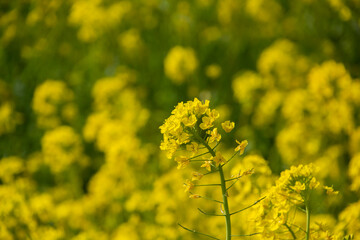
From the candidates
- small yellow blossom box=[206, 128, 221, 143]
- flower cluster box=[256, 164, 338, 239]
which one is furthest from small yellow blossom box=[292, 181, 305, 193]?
small yellow blossom box=[206, 128, 221, 143]

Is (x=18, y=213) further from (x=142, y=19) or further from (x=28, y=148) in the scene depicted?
(x=142, y=19)

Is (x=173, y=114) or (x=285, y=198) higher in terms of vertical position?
(x=173, y=114)

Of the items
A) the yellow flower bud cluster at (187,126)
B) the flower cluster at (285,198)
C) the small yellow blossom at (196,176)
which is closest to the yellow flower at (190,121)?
the yellow flower bud cluster at (187,126)

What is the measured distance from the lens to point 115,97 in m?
4.68

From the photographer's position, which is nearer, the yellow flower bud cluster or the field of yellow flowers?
the yellow flower bud cluster

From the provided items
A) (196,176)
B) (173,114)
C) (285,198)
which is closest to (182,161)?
(196,176)

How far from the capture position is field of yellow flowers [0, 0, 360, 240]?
2.31 metres

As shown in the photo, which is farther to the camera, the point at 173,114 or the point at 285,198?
the point at 173,114

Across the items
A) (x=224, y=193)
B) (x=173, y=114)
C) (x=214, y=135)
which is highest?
(x=173, y=114)

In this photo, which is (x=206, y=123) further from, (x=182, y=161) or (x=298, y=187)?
(x=298, y=187)

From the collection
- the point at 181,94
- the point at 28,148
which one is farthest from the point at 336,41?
the point at 28,148

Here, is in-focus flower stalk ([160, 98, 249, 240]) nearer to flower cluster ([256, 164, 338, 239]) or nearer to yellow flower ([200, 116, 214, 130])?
yellow flower ([200, 116, 214, 130])

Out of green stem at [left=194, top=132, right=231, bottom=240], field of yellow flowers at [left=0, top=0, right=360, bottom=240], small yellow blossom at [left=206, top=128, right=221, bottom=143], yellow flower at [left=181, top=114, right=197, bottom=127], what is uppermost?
field of yellow flowers at [left=0, top=0, right=360, bottom=240]

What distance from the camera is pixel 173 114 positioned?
223 centimetres
